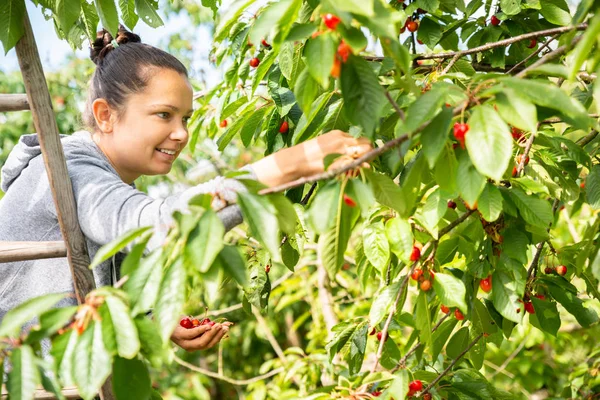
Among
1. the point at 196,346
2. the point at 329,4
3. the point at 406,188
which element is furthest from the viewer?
the point at 196,346

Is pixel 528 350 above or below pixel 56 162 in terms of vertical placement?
below

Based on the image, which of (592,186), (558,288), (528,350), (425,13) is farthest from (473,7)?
(528,350)

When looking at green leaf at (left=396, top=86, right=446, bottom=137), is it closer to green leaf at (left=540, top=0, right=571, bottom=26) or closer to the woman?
the woman

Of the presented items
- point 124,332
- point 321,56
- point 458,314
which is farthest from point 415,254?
point 124,332

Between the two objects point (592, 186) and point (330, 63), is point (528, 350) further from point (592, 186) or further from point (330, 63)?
point (330, 63)

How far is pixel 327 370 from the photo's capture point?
9.57 ft

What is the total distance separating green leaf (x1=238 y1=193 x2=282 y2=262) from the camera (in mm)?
962

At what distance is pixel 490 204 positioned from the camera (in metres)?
1.32

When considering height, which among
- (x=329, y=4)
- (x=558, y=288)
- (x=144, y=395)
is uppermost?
(x=329, y=4)

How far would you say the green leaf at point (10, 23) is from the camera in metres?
1.31

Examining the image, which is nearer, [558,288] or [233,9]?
[233,9]

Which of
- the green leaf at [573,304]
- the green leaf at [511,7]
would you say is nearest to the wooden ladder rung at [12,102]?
the green leaf at [511,7]

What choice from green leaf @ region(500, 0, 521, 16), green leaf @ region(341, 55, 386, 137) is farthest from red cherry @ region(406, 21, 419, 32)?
green leaf @ region(341, 55, 386, 137)

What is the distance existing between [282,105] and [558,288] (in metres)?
0.78
